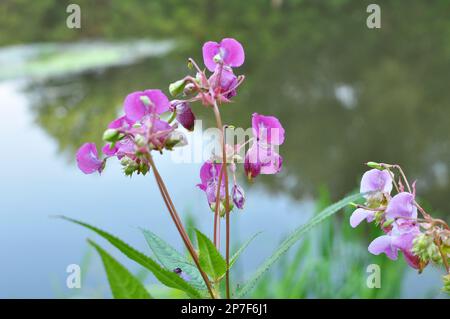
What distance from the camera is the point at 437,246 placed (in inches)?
21.9

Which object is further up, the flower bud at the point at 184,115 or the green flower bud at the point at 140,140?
the flower bud at the point at 184,115

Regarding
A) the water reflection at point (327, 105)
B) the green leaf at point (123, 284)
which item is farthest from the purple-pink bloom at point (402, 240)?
the water reflection at point (327, 105)

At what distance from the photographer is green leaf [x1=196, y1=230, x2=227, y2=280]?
21.7 inches

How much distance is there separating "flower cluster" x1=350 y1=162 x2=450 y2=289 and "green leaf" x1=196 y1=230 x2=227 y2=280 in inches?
5.4

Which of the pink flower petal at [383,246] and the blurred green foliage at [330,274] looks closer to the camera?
the pink flower petal at [383,246]

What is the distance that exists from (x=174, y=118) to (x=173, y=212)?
90 mm

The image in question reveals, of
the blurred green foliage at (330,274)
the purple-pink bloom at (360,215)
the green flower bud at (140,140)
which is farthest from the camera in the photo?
the blurred green foliage at (330,274)

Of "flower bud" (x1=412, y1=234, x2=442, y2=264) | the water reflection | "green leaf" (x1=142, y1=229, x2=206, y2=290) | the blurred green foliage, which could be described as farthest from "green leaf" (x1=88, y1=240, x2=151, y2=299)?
the water reflection

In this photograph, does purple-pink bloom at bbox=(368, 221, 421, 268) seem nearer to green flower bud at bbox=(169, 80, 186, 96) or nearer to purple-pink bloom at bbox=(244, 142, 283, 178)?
purple-pink bloom at bbox=(244, 142, 283, 178)

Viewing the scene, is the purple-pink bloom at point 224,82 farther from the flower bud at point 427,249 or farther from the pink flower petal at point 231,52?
the flower bud at point 427,249

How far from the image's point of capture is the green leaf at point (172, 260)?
0.59m

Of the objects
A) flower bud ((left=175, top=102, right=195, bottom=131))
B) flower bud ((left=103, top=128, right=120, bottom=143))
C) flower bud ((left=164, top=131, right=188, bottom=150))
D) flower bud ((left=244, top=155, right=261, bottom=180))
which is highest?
flower bud ((left=175, top=102, right=195, bottom=131))

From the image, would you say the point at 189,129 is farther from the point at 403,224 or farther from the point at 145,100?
the point at 403,224

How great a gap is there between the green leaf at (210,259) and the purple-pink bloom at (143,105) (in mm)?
116
